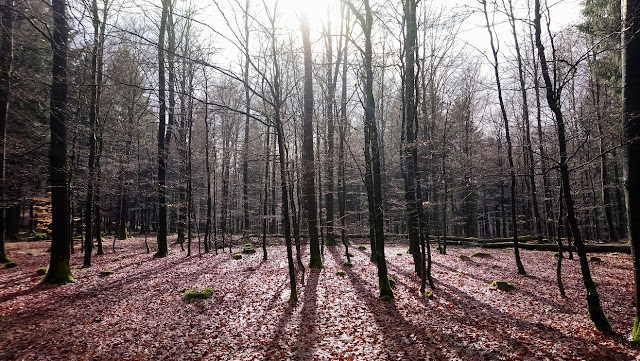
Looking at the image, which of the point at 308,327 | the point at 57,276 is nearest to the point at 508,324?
the point at 308,327

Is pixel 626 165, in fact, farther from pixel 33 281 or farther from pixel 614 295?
pixel 33 281

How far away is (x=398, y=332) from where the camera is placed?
586 cm

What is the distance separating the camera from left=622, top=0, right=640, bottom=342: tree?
15.9ft

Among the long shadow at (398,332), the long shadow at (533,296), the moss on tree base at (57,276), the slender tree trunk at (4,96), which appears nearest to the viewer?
the long shadow at (398,332)

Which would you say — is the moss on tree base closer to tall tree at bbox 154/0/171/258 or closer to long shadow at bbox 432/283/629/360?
tall tree at bbox 154/0/171/258

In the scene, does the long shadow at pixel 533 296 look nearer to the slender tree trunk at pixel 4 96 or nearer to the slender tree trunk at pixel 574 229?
the slender tree trunk at pixel 574 229

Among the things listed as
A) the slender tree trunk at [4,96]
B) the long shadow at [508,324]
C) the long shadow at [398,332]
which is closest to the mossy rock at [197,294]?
the long shadow at [398,332]

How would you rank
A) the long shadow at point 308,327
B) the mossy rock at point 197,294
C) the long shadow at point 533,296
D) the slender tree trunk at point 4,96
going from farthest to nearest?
the slender tree trunk at point 4,96 < the mossy rock at point 197,294 < the long shadow at point 533,296 < the long shadow at point 308,327

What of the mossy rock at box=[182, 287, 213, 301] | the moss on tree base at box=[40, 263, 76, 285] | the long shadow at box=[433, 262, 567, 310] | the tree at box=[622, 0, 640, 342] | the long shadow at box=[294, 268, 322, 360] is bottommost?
the long shadow at box=[433, 262, 567, 310]

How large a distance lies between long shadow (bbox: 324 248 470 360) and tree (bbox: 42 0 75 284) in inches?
347

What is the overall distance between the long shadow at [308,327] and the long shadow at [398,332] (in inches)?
49.8

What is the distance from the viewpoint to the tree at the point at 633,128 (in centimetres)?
484

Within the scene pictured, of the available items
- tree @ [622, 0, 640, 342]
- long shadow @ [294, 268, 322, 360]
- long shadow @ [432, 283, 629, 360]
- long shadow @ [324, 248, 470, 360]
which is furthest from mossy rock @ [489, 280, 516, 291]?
long shadow @ [294, 268, 322, 360]

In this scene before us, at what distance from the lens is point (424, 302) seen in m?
7.77
